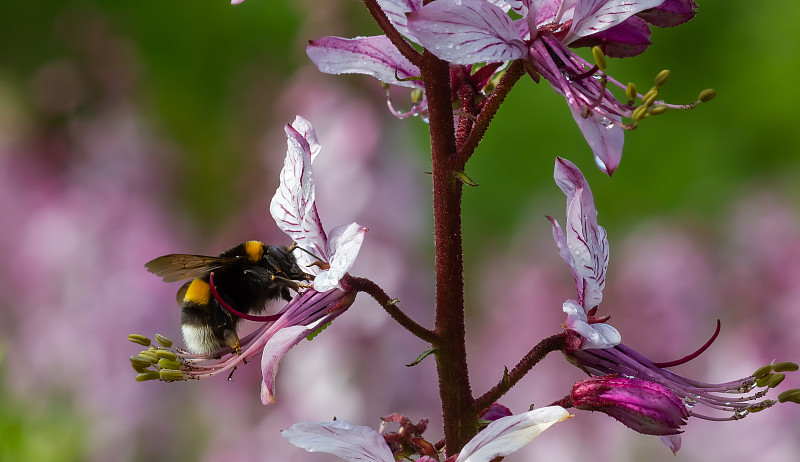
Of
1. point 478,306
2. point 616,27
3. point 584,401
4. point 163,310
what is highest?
point 616,27

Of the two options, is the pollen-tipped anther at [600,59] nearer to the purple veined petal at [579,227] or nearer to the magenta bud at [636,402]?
the purple veined petal at [579,227]

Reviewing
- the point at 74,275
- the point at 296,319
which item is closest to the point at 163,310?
the point at 74,275

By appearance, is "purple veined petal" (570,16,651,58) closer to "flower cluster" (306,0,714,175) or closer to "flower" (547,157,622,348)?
"flower cluster" (306,0,714,175)

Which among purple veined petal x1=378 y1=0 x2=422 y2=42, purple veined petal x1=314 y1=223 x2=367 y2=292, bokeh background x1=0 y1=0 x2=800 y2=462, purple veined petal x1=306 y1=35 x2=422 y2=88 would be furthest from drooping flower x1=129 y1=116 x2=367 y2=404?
bokeh background x1=0 y1=0 x2=800 y2=462

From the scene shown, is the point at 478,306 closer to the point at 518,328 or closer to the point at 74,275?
the point at 518,328

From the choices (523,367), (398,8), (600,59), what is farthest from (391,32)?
(523,367)

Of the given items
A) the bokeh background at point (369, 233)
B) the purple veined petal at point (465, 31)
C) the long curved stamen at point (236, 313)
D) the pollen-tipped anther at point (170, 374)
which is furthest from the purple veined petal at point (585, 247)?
the bokeh background at point (369, 233)
